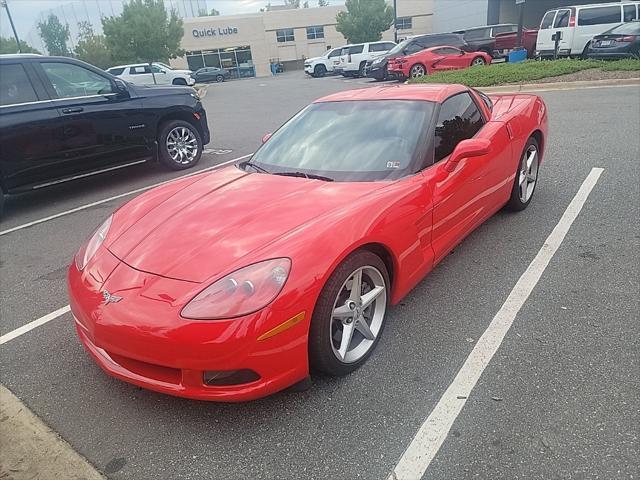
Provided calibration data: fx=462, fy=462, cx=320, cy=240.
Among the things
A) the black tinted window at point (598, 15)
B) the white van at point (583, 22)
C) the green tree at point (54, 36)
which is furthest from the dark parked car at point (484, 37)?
the green tree at point (54, 36)

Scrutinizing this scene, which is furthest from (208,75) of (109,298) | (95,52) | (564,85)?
(109,298)

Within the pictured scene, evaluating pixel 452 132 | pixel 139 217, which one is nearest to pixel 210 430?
pixel 139 217

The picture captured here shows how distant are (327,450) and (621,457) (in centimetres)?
119

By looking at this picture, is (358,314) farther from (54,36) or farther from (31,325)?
(54,36)

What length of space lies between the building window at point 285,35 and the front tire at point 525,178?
57.7 m

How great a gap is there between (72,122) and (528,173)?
213 inches

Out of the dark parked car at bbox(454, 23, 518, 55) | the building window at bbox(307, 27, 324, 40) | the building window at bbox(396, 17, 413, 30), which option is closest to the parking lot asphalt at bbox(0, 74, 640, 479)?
the dark parked car at bbox(454, 23, 518, 55)

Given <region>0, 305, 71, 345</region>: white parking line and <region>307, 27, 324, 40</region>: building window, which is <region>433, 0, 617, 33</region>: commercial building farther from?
<region>0, 305, 71, 345</region>: white parking line

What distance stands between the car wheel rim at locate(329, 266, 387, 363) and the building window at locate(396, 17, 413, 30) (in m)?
60.2

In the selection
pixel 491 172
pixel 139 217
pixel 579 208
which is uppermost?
pixel 139 217

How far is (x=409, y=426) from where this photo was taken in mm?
2111

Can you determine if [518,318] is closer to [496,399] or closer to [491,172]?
[496,399]

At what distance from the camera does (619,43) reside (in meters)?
13.5

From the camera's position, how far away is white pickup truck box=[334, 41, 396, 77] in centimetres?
2533
